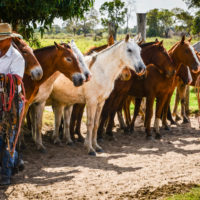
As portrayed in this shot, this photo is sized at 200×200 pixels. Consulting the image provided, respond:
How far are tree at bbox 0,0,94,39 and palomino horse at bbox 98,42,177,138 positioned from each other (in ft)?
6.51

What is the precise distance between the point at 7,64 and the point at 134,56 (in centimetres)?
337

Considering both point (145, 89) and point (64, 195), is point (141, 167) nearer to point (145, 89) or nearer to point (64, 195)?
point (64, 195)

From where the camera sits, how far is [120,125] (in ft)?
33.4

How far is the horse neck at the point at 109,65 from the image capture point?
7564mm

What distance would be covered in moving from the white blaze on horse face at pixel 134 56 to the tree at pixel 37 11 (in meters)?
1.31

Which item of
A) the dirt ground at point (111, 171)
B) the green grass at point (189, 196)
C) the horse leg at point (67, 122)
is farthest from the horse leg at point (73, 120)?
the green grass at point (189, 196)

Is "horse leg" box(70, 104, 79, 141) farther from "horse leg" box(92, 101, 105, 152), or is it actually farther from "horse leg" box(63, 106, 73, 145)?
"horse leg" box(92, 101, 105, 152)

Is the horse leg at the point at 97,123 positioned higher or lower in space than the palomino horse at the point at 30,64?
lower

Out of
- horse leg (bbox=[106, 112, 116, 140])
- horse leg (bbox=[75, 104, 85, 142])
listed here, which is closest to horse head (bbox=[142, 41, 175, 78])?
horse leg (bbox=[106, 112, 116, 140])

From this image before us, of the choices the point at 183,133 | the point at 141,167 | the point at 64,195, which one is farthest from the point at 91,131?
the point at 183,133

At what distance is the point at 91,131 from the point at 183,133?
140 inches

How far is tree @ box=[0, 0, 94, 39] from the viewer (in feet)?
22.5

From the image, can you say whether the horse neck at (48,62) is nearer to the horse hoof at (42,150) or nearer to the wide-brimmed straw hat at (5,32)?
the horse hoof at (42,150)

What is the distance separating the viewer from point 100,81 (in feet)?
24.5
